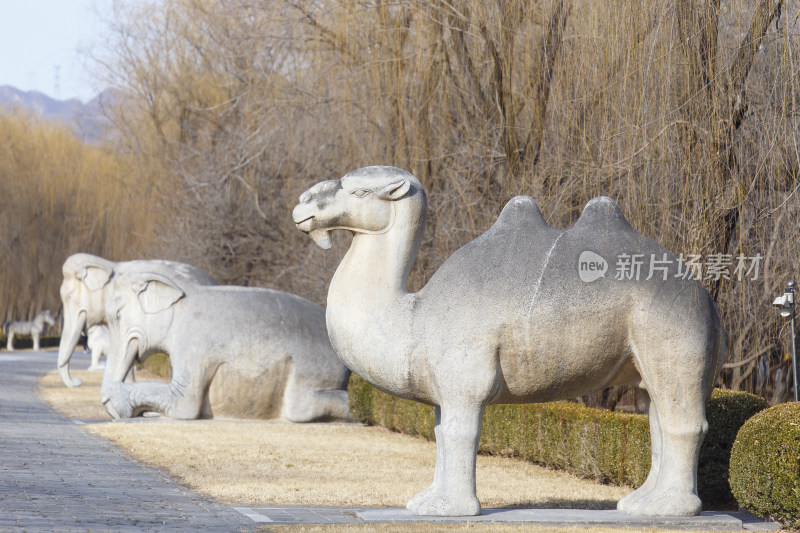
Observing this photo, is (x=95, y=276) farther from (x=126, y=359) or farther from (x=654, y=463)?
(x=654, y=463)

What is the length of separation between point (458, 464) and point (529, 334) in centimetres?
91

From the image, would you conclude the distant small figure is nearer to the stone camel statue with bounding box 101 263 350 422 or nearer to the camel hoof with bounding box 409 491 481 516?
the stone camel statue with bounding box 101 263 350 422

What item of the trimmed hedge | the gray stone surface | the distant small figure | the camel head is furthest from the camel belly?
the distant small figure

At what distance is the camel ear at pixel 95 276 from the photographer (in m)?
14.6

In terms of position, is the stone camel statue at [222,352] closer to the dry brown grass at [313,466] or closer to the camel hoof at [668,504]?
the dry brown grass at [313,466]

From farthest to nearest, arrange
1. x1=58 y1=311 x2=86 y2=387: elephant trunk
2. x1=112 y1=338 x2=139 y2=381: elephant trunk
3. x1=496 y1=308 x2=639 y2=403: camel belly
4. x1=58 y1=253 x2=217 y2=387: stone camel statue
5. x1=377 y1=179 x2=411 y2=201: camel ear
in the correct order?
1. x1=58 y1=311 x2=86 y2=387: elephant trunk
2. x1=58 y1=253 x2=217 y2=387: stone camel statue
3. x1=112 y1=338 x2=139 y2=381: elephant trunk
4. x1=377 y1=179 x2=411 y2=201: camel ear
5. x1=496 y1=308 x2=639 y2=403: camel belly

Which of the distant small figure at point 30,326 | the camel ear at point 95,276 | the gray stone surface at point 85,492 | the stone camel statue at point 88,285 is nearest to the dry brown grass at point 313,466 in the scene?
the gray stone surface at point 85,492

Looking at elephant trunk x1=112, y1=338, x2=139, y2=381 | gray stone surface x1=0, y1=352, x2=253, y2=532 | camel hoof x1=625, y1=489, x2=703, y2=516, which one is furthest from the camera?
elephant trunk x1=112, y1=338, x2=139, y2=381

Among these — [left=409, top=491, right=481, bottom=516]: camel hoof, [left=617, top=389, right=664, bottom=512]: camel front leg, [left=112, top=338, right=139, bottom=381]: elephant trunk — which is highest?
[left=112, top=338, right=139, bottom=381]: elephant trunk

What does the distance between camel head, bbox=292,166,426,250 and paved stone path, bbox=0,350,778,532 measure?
1877 mm

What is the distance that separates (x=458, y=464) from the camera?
617 cm

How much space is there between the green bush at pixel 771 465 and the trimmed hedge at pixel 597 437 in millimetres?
948

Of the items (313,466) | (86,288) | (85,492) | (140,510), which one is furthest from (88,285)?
(140,510)

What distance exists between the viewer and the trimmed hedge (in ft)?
24.1
